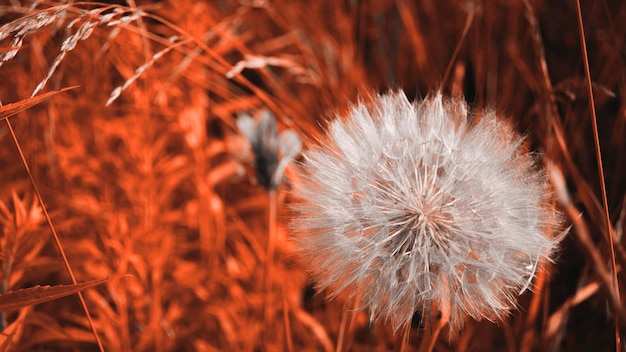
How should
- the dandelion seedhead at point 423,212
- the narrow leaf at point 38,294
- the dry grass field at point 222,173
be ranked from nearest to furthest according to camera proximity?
the narrow leaf at point 38,294, the dandelion seedhead at point 423,212, the dry grass field at point 222,173

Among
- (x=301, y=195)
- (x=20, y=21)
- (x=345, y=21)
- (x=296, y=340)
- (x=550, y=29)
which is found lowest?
(x=296, y=340)

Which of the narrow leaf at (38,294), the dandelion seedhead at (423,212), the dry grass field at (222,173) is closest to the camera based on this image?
the narrow leaf at (38,294)

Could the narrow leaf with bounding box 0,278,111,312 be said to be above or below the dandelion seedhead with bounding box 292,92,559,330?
below

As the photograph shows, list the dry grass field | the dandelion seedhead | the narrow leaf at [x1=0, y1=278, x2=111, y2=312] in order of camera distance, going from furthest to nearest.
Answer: the dry grass field, the dandelion seedhead, the narrow leaf at [x1=0, y1=278, x2=111, y2=312]

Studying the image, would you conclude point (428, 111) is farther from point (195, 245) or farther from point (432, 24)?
point (432, 24)

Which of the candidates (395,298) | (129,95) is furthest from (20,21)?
(129,95)

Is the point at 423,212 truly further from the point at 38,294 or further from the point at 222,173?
the point at 222,173
